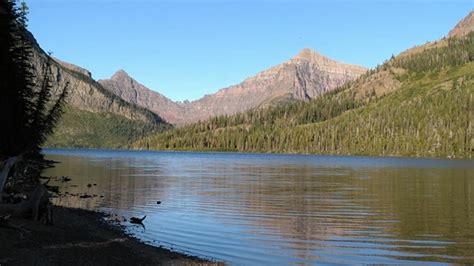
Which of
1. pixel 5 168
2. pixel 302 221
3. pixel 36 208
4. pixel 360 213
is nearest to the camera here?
pixel 5 168

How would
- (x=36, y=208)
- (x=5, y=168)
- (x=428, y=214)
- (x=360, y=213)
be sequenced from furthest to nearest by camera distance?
(x=360, y=213)
(x=428, y=214)
(x=36, y=208)
(x=5, y=168)

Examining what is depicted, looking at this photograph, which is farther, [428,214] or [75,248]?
[428,214]

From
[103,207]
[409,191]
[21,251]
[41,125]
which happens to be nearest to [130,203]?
[103,207]

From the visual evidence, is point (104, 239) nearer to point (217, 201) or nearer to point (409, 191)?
point (217, 201)

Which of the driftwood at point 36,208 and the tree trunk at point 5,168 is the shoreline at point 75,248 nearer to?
the driftwood at point 36,208

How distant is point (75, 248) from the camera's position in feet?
86.7

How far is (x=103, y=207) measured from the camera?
181 feet

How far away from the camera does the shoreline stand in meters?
22.4

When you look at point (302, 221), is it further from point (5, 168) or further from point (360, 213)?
point (5, 168)

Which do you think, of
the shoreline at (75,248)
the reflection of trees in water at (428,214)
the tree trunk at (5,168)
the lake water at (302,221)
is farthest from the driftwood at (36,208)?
the reflection of trees in water at (428,214)

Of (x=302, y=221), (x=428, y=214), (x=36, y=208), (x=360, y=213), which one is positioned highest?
(x=36, y=208)

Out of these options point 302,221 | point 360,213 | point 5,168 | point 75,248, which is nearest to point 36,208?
point 5,168

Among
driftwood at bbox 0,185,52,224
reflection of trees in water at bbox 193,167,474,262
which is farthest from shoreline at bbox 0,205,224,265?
reflection of trees in water at bbox 193,167,474,262

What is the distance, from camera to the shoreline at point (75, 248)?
73.4ft
